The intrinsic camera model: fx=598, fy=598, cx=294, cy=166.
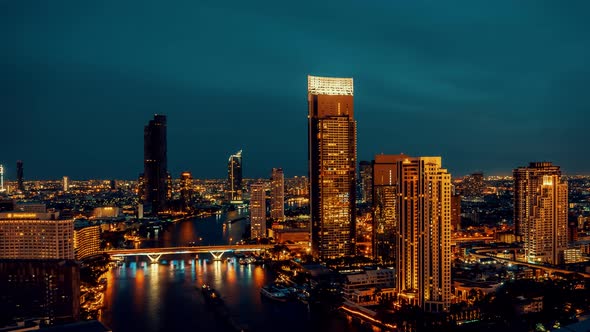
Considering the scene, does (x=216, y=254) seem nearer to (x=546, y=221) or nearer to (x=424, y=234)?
(x=424, y=234)

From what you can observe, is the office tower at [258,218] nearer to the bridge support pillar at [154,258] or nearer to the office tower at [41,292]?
the bridge support pillar at [154,258]

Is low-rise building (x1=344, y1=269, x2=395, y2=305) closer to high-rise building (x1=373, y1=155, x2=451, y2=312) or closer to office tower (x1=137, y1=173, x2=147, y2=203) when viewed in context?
high-rise building (x1=373, y1=155, x2=451, y2=312)

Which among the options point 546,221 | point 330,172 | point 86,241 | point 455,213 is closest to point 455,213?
point 455,213

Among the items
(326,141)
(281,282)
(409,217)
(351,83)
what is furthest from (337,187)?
(409,217)

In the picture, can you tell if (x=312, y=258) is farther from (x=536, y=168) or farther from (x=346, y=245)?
(x=536, y=168)

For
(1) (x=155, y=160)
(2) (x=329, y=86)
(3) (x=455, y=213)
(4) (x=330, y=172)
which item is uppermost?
(2) (x=329, y=86)

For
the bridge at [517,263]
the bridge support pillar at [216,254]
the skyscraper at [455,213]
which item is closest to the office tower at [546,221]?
the bridge at [517,263]
